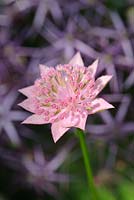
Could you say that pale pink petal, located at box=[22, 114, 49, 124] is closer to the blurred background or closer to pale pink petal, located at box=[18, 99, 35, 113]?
pale pink petal, located at box=[18, 99, 35, 113]

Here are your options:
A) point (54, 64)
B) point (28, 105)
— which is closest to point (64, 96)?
point (28, 105)

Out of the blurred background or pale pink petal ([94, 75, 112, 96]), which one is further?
Result: the blurred background

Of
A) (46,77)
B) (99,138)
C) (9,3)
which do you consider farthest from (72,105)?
(9,3)

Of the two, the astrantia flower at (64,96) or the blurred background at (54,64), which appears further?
the blurred background at (54,64)

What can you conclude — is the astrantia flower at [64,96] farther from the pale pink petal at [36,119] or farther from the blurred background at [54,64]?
the blurred background at [54,64]

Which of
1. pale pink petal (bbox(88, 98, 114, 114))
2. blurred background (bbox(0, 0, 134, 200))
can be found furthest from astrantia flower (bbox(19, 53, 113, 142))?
blurred background (bbox(0, 0, 134, 200))

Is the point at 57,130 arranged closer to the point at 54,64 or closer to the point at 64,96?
the point at 64,96

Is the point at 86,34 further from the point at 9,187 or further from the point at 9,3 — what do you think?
the point at 9,187

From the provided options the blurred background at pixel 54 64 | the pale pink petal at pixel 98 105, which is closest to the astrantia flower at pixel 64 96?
the pale pink petal at pixel 98 105
